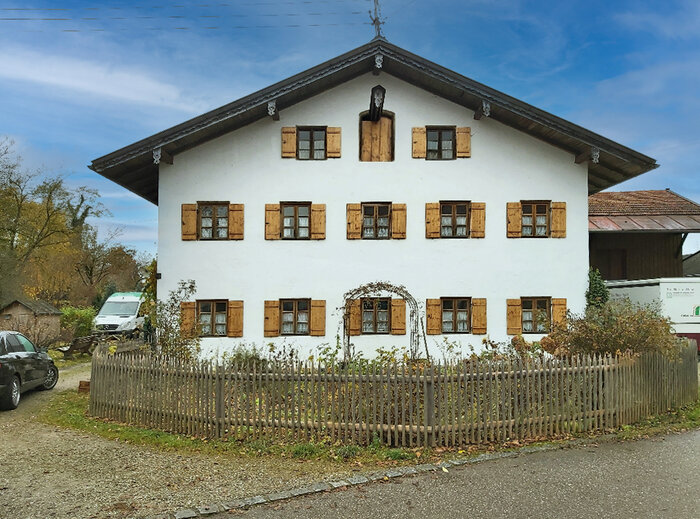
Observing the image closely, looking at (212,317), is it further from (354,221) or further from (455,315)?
(455,315)

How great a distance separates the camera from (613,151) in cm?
1645

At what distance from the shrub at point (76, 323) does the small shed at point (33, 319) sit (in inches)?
12.5

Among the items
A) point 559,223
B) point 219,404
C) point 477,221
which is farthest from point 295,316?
point 559,223

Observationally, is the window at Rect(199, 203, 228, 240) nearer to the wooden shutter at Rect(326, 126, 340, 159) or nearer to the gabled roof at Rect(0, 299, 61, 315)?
the wooden shutter at Rect(326, 126, 340, 159)

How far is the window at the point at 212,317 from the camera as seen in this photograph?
53.2 feet

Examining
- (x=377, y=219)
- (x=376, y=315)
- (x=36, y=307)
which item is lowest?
(x=36, y=307)

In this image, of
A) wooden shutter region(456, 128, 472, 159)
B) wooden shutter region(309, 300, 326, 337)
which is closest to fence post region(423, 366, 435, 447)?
wooden shutter region(309, 300, 326, 337)

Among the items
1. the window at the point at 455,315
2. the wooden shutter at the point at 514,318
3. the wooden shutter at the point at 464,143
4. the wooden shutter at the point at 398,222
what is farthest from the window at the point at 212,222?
the wooden shutter at the point at 514,318

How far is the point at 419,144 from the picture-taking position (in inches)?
656

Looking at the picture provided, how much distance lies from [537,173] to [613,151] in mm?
2275

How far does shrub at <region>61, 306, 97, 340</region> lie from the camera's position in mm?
26244

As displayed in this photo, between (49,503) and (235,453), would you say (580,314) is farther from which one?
(49,503)

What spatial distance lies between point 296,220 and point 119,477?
1030 centimetres

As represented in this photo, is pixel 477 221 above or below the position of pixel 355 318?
above
